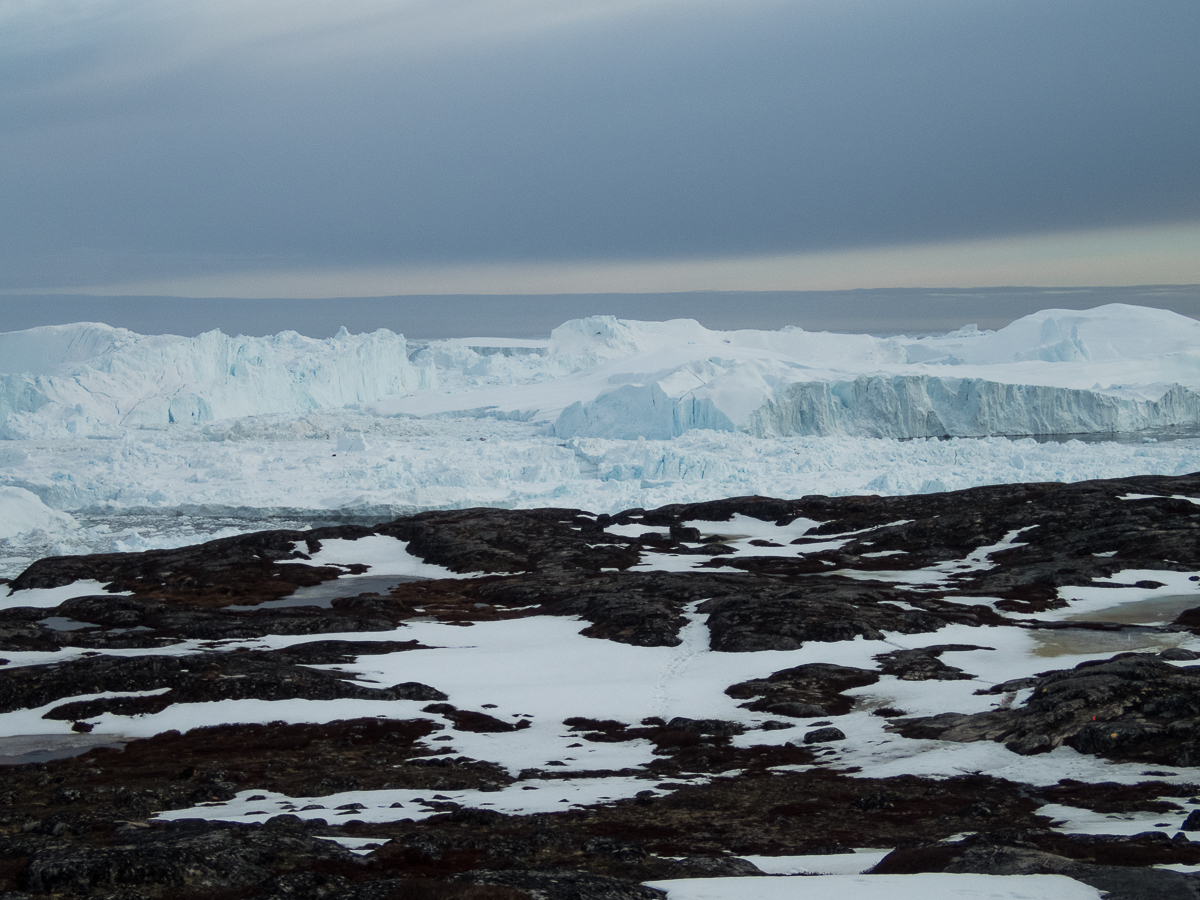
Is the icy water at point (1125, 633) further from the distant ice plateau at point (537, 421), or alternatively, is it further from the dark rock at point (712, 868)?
the distant ice plateau at point (537, 421)

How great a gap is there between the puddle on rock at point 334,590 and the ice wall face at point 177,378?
63692 millimetres

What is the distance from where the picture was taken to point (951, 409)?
300ft

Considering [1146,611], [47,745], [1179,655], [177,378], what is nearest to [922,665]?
[1179,655]

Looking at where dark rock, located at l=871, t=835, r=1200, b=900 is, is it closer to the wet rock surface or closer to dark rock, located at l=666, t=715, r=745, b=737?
the wet rock surface

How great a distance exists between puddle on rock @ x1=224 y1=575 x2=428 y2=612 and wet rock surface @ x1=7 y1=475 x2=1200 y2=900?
0.60 meters

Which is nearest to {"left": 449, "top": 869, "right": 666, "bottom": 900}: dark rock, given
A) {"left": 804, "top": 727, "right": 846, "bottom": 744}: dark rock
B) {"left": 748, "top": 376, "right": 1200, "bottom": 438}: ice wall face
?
{"left": 804, "top": 727, "right": 846, "bottom": 744}: dark rock

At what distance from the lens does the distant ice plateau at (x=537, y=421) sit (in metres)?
65.5

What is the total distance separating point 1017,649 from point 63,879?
24016mm

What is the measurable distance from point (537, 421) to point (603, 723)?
79.9 metres

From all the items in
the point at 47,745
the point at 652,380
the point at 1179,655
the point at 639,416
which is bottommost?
the point at 47,745

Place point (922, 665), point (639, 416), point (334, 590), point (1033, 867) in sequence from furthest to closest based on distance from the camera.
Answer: point (639, 416)
point (334, 590)
point (922, 665)
point (1033, 867)

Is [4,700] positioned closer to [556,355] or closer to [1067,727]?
[1067,727]

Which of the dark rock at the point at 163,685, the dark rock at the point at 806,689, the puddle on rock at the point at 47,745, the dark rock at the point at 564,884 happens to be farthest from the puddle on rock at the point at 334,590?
the dark rock at the point at 564,884

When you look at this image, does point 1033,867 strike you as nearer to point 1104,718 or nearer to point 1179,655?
point 1104,718
